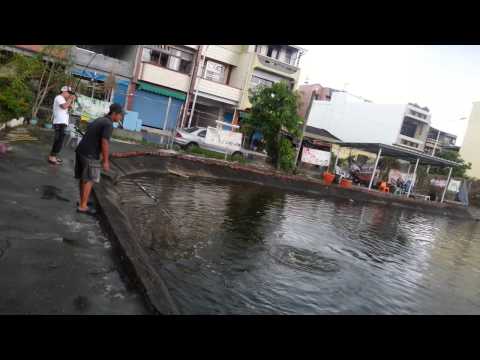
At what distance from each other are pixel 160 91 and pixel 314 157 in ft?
38.8

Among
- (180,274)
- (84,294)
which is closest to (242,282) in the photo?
(180,274)

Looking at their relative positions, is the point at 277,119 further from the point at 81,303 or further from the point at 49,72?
the point at 81,303

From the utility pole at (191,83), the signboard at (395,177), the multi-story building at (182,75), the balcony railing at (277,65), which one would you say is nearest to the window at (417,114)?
the multi-story building at (182,75)

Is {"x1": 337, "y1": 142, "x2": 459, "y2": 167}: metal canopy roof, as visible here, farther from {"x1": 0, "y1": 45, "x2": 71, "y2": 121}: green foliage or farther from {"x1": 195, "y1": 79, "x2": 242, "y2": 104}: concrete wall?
{"x1": 0, "y1": 45, "x2": 71, "y2": 121}: green foliage

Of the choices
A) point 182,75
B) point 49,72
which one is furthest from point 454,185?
point 49,72

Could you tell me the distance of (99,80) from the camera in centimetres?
2456

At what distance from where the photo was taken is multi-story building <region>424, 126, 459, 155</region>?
2282 inches

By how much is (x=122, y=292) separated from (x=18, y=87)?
9.53 meters

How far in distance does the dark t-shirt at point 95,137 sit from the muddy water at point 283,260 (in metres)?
1.56

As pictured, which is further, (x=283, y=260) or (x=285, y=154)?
(x=285, y=154)

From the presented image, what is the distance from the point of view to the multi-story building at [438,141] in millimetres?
57969

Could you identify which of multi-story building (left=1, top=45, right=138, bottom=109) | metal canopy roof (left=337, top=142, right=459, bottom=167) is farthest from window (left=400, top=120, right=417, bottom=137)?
multi-story building (left=1, top=45, right=138, bottom=109)

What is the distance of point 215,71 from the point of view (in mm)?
31266
